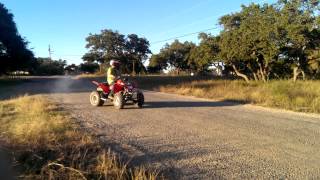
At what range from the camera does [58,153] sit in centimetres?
748

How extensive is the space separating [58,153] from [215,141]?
321 centimetres

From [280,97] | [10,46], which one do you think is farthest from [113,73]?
[10,46]

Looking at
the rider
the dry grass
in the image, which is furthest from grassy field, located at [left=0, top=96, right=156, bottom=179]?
the dry grass

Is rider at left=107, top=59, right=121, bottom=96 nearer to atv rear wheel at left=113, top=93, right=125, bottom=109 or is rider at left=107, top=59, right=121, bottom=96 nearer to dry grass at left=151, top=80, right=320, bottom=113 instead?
atv rear wheel at left=113, top=93, right=125, bottom=109

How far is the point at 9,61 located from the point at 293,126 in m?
45.0

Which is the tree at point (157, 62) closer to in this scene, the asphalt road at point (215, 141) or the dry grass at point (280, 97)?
the dry grass at point (280, 97)

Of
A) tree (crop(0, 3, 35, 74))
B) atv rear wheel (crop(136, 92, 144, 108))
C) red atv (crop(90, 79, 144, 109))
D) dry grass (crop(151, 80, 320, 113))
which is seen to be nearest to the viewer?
red atv (crop(90, 79, 144, 109))

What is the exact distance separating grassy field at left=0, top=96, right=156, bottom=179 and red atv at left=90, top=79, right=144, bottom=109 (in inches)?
163

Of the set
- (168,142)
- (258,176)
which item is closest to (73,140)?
(168,142)

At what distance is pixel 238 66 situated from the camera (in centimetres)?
4734

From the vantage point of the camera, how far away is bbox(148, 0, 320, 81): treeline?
36.2 metres

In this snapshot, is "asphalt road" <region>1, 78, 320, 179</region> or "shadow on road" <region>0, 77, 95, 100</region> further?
"shadow on road" <region>0, 77, 95, 100</region>

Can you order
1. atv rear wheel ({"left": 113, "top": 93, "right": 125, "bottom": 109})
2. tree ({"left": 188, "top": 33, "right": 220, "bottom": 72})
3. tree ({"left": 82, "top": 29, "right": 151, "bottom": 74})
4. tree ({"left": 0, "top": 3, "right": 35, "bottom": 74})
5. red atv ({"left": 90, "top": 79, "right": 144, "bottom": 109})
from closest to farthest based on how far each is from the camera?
atv rear wheel ({"left": 113, "top": 93, "right": 125, "bottom": 109}) → red atv ({"left": 90, "top": 79, "right": 144, "bottom": 109}) → tree ({"left": 188, "top": 33, "right": 220, "bottom": 72}) → tree ({"left": 0, "top": 3, "right": 35, "bottom": 74}) → tree ({"left": 82, "top": 29, "right": 151, "bottom": 74})

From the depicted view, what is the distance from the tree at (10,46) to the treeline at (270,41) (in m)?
20.8
